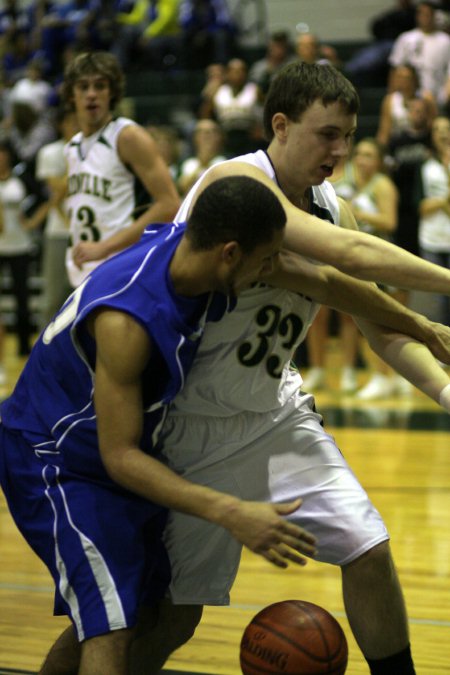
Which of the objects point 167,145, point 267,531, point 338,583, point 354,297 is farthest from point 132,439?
point 167,145

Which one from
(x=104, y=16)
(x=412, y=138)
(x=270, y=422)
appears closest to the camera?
(x=270, y=422)

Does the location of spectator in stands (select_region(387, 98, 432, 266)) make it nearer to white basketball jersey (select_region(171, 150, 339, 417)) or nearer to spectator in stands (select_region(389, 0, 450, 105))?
spectator in stands (select_region(389, 0, 450, 105))

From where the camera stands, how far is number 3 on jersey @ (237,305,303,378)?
301 cm

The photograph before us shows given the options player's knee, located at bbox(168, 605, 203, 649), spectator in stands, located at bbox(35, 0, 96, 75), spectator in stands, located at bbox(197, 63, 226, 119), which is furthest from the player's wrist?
spectator in stands, located at bbox(35, 0, 96, 75)

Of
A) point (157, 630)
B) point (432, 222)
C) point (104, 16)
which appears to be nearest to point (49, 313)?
point (432, 222)

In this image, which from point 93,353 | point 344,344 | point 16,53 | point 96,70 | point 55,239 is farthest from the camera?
point 16,53

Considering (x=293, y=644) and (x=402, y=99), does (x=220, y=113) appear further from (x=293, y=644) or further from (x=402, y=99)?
(x=293, y=644)

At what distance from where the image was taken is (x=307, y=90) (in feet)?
9.67

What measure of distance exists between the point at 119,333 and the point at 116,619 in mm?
677

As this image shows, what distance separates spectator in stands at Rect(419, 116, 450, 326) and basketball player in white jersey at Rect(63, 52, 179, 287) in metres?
3.97

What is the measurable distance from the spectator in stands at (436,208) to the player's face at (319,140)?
Answer: 6185mm

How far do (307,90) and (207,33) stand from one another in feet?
40.3

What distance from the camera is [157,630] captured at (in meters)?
3.15

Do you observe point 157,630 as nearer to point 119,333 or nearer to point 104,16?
point 119,333
